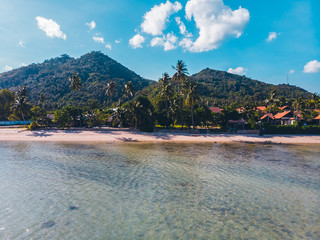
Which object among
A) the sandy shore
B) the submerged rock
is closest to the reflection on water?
the submerged rock

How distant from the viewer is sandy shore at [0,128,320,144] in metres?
41.0

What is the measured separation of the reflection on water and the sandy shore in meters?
15.5

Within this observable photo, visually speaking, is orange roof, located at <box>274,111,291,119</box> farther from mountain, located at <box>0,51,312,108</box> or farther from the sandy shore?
mountain, located at <box>0,51,312,108</box>

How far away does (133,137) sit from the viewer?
1678 inches

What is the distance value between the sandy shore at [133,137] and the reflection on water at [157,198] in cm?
1546

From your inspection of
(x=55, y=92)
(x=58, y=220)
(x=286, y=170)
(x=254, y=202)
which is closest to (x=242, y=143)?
(x=286, y=170)

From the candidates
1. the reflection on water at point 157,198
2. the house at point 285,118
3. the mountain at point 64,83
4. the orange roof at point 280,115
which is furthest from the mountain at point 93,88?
the reflection on water at point 157,198

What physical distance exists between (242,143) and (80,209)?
37.6 metres

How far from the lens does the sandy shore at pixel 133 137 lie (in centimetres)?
4100

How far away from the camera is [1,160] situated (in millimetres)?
25094

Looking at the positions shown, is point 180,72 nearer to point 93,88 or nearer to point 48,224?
point 48,224

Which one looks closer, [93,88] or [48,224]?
[48,224]

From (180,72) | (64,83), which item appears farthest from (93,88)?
(180,72)

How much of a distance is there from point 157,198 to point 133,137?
29.2 m
